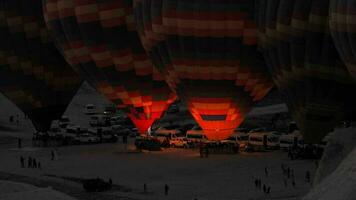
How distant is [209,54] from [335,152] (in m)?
11.1

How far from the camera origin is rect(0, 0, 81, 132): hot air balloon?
40.1 metres

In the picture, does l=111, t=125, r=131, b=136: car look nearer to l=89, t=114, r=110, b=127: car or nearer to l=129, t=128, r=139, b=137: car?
l=129, t=128, r=139, b=137: car

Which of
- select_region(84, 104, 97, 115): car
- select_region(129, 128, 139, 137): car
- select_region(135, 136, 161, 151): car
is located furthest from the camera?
select_region(84, 104, 97, 115): car

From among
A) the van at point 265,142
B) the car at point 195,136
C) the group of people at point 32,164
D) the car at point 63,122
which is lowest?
the group of people at point 32,164

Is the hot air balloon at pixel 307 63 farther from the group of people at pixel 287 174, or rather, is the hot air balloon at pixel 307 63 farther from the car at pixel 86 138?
the car at pixel 86 138

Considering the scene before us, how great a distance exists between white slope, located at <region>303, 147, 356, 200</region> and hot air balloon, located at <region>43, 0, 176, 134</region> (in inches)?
866

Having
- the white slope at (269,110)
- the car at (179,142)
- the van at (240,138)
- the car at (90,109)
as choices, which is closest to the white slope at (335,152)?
the van at (240,138)

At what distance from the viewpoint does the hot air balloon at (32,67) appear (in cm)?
4009

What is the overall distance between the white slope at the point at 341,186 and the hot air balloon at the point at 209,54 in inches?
603

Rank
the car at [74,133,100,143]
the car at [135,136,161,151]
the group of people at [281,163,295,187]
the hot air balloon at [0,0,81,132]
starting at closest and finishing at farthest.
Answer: the group of people at [281,163,295,187]
the car at [135,136,161,151]
the hot air balloon at [0,0,81,132]
the car at [74,133,100,143]

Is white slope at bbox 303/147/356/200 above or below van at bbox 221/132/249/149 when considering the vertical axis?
below

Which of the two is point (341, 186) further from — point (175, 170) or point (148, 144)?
point (148, 144)

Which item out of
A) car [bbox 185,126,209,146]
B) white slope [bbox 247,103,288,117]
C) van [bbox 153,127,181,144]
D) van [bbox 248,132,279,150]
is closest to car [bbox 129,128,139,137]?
van [bbox 153,127,181,144]

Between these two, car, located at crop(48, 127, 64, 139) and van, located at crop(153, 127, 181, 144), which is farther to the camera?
car, located at crop(48, 127, 64, 139)
